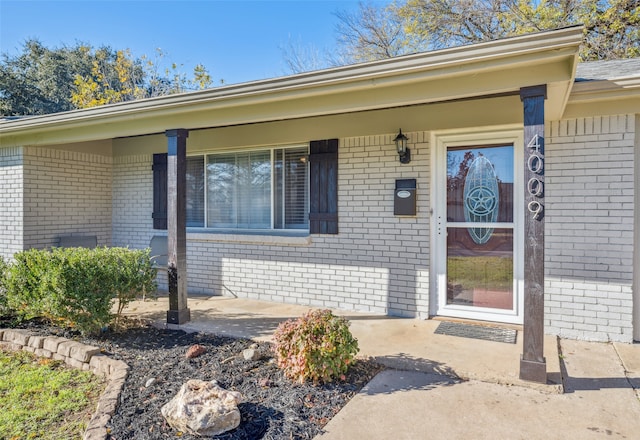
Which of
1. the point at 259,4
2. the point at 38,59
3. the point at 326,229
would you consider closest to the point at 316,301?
the point at 326,229

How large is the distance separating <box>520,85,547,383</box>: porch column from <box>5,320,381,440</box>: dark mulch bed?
3.86 ft

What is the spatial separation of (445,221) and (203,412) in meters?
3.26

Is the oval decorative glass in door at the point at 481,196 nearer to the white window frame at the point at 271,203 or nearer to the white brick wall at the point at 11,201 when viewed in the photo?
the white window frame at the point at 271,203

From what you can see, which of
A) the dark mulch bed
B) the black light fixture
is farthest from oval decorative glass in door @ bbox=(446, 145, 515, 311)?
the dark mulch bed

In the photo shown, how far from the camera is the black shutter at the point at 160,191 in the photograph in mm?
6258

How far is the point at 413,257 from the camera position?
4.63 metres

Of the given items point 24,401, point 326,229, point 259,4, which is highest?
point 259,4

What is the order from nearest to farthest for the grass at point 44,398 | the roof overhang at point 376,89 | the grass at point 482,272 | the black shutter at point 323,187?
the grass at point 44,398
the roof overhang at point 376,89
the grass at point 482,272
the black shutter at point 323,187

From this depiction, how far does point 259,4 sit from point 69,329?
34.9 feet

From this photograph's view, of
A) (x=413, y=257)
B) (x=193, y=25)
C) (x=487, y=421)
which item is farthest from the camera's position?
(x=193, y=25)

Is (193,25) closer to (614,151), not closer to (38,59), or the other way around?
(38,59)

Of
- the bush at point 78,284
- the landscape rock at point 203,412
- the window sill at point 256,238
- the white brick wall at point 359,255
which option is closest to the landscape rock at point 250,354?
the landscape rock at point 203,412

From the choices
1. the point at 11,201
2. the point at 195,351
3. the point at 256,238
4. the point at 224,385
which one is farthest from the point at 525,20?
the point at 11,201

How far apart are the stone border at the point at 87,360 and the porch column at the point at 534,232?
2.87 meters
